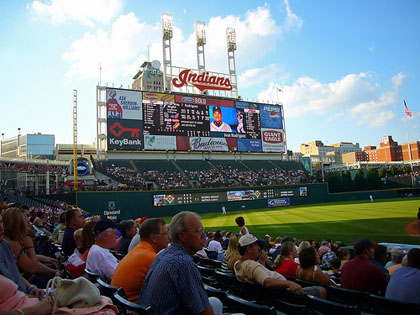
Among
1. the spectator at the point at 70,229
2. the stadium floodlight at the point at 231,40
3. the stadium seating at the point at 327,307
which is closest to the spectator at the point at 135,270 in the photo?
the stadium seating at the point at 327,307

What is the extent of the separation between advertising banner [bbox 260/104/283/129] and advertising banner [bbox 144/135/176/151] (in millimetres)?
14915

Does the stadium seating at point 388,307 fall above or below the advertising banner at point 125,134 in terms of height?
below

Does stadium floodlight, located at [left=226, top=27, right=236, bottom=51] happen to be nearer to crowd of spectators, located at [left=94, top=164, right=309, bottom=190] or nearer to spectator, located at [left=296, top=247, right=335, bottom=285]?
crowd of spectators, located at [left=94, top=164, right=309, bottom=190]

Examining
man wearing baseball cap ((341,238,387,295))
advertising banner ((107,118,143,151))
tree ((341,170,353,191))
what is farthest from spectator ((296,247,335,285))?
tree ((341,170,353,191))

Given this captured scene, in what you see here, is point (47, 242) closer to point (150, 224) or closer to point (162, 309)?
point (150, 224)

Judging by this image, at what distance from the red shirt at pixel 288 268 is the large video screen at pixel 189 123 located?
1415 inches

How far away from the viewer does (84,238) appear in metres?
5.12

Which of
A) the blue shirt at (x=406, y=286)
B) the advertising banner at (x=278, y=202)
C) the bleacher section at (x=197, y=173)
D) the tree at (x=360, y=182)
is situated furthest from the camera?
the tree at (x=360, y=182)

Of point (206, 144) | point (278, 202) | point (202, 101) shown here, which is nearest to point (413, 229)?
point (278, 202)

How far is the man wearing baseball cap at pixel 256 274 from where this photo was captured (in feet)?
11.8

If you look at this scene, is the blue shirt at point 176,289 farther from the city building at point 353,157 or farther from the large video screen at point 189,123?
the city building at point 353,157

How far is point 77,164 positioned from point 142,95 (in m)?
12.0

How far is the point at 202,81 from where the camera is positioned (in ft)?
150

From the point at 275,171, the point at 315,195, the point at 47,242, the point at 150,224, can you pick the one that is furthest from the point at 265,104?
the point at 150,224
